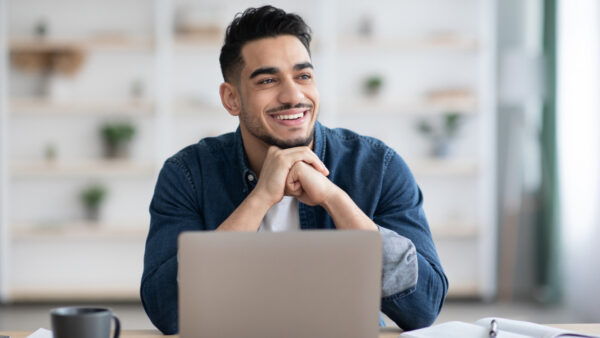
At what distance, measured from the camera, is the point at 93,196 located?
445cm

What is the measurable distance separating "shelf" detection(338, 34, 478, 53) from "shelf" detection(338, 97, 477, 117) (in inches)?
13.9

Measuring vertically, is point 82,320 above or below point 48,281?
above

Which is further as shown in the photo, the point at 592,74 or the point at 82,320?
the point at 592,74

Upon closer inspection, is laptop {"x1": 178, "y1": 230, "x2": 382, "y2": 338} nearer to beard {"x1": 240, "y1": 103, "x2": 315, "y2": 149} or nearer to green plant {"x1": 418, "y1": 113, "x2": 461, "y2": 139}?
beard {"x1": 240, "y1": 103, "x2": 315, "y2": 149}

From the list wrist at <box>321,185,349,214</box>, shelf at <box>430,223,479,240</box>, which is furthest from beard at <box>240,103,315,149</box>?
shelf at <box>430,223,479,240</box>

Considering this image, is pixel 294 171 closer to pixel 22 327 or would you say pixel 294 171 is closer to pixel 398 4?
pixel 22 327

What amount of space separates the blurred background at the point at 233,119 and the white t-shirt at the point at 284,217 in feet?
9.30

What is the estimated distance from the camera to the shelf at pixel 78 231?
175 inches

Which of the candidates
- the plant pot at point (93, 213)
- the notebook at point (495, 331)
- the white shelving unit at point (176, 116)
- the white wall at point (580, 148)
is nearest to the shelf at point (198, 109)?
the white shelving unit at point (176, 116)

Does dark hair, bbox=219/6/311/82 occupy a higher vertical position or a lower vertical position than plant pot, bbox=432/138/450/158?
higher

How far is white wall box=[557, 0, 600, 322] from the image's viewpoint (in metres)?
3.84

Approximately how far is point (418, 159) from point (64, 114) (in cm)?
239

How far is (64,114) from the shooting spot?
4.54 metres

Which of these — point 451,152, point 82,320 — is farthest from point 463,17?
point 82,320
